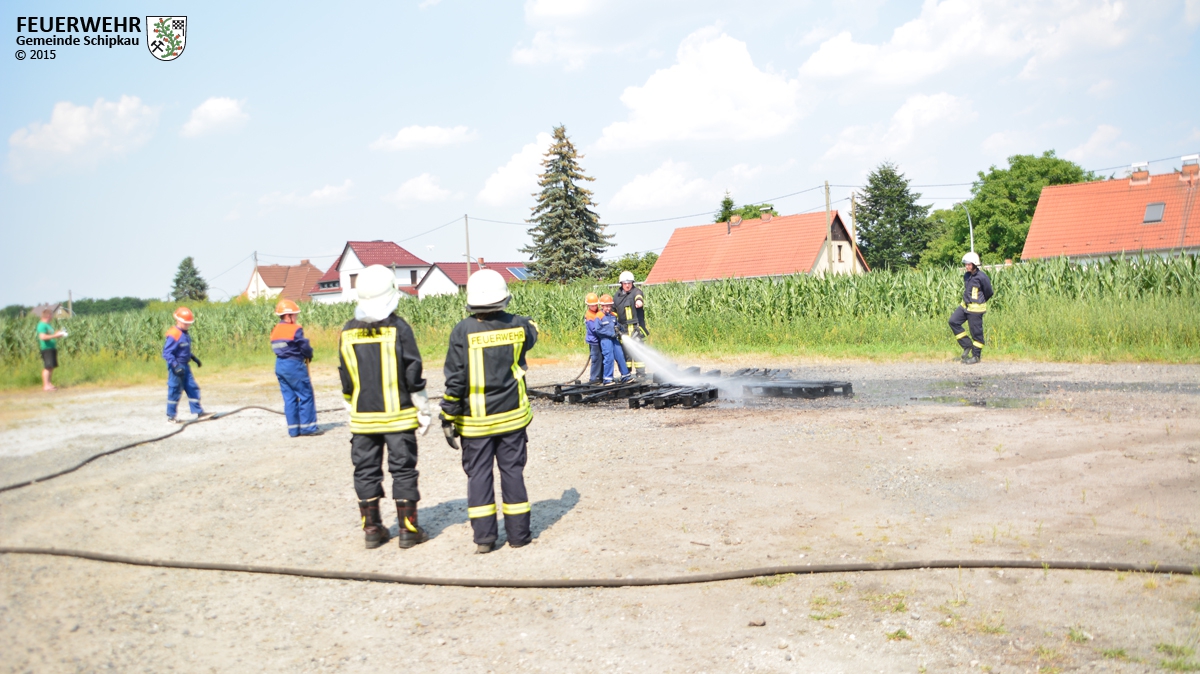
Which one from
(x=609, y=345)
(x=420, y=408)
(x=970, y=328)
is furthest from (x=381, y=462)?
(x=970, y=328)

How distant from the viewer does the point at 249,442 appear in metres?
10.1

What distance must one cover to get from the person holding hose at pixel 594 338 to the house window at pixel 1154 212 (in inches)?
1523

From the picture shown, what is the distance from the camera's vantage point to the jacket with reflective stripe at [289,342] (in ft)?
32.4

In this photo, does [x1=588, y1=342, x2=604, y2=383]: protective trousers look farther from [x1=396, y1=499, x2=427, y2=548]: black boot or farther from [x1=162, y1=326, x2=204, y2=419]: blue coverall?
[x1=396, y1=499, x2=427, y2=548]: black boot

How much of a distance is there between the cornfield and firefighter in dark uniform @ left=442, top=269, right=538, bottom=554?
14449 mm

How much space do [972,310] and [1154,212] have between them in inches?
1329

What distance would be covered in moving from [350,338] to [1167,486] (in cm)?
625

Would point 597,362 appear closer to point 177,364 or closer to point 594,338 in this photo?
point 594,338

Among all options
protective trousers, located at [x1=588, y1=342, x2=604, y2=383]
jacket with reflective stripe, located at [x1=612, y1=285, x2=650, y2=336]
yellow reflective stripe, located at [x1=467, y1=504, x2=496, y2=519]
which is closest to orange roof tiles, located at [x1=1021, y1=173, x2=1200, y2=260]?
jacket with reflective stripe, located at [x1=612, y1=285, x2=650, y2=336]

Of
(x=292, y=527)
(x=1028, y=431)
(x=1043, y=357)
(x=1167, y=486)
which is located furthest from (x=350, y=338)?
(x=1043, y=357)

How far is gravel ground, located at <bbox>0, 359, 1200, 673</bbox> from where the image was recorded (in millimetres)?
3898

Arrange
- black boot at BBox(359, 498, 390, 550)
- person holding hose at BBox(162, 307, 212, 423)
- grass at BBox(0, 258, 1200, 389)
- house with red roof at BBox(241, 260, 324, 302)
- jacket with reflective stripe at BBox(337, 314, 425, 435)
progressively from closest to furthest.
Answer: jacket with reflective stripe at BBox(337, 314, 425, 435)
black boot at BBox(359, 498, 390, 550)
person holding hose at BBox(162, 307, 212, 423)
grass at BBox(0, 258, 1200, 389)
house with red roof at BBox(241, 260, 324, 302)

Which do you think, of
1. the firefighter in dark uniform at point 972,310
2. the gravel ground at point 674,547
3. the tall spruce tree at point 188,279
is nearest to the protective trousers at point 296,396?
the gravel ground at point 674,547

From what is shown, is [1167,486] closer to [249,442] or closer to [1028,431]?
[1028,431]
